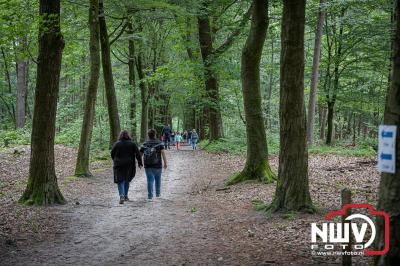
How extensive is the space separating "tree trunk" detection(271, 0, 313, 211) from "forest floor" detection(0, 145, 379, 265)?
0.44 m

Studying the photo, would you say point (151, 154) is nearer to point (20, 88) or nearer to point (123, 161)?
point (123, 161)

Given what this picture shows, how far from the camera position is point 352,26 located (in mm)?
23234

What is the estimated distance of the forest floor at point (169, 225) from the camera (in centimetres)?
663

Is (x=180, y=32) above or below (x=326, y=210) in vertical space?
above

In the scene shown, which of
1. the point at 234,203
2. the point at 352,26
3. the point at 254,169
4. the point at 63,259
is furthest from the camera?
the point at 352,26

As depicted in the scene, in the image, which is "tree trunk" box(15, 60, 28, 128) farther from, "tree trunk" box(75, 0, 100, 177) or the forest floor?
"tree trunk" box(75, 0, 100, 177)

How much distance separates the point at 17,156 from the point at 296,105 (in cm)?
1614

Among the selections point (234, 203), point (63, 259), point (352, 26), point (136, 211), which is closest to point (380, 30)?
point (352, 26)

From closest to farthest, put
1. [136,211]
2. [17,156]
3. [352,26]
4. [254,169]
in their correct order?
[136,211] → [254,169] → [17,156] → [352,26]

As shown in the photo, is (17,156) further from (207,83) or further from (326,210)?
(326,210)

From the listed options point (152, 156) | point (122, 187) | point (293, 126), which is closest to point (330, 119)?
point (152, 156)

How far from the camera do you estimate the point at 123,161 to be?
452 inches

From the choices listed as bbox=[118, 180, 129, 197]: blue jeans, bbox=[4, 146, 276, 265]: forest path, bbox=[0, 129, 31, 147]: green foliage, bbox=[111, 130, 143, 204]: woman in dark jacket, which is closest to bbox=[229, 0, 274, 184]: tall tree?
bbox=[4, 146, 276, 265]: forest path

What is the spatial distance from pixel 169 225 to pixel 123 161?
313cm
